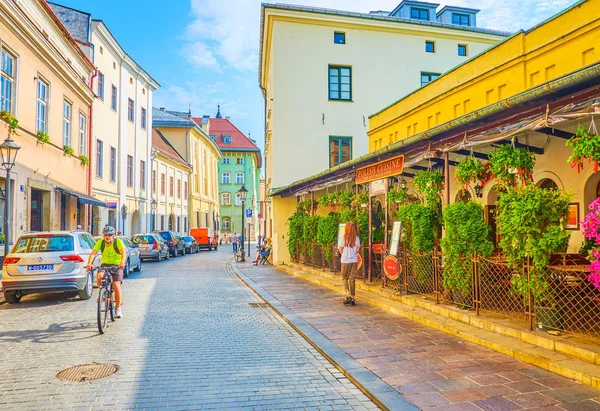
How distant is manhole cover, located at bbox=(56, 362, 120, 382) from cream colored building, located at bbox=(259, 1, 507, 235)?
17864 millimetres

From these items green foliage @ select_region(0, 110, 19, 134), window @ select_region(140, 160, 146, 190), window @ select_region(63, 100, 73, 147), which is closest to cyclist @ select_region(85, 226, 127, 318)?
green foliage @ select_region(0, 110, 19, 134)

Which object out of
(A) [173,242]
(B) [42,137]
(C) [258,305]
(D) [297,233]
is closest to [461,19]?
(D) [297,233]

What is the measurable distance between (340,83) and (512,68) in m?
13.4

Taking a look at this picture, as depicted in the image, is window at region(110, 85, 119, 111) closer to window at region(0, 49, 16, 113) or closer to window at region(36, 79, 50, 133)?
window at region(36, 79, 50, 133)

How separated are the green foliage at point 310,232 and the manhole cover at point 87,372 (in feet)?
34.9

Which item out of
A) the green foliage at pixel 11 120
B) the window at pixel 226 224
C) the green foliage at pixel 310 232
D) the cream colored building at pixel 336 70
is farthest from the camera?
the window at pixel 226 224

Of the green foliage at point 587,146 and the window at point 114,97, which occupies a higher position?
the window at point 114,97

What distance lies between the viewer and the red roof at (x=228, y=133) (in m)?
74.2

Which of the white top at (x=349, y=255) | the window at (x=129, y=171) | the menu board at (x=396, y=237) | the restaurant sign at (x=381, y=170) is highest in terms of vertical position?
the window at (x=129, y=171)

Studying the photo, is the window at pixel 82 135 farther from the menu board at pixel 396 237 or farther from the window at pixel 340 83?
the menu board at pixel 396 237

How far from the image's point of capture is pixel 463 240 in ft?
24.9

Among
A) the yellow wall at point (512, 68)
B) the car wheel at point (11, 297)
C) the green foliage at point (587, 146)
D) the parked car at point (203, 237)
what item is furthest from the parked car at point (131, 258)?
the parked car at point (203, 237)

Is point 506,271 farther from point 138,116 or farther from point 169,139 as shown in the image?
point 169,139

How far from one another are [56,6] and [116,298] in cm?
2346
